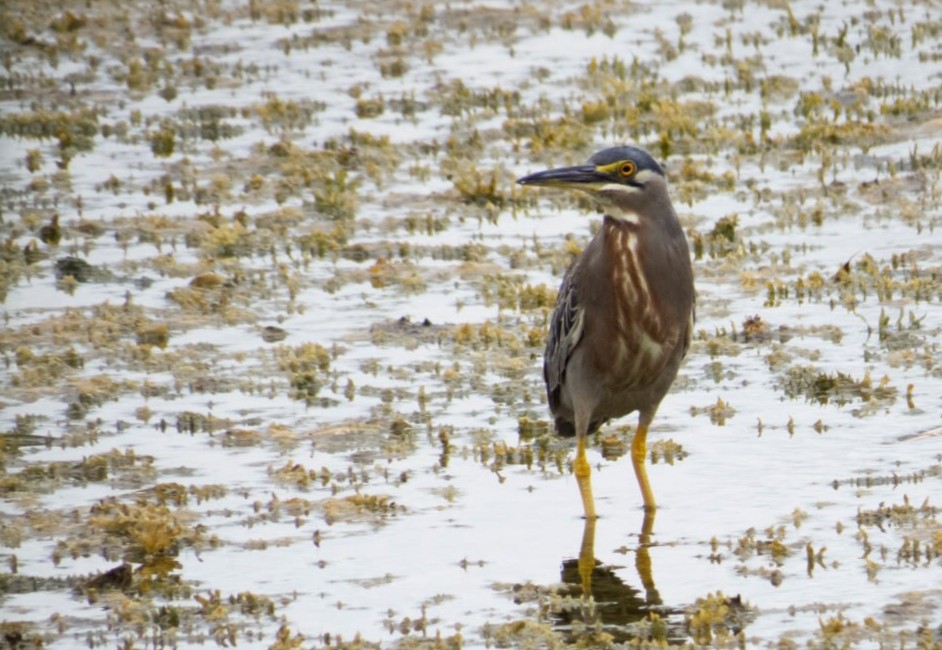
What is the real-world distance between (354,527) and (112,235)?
7711mm

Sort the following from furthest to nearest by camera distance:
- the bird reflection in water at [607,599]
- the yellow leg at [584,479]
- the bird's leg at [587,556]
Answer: the yellow leg at [584,479], the bird's leg at [587,556], the bird reflection in water at [607,599]

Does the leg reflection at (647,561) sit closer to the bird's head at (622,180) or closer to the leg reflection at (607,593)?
the leg reflection at (607,593)

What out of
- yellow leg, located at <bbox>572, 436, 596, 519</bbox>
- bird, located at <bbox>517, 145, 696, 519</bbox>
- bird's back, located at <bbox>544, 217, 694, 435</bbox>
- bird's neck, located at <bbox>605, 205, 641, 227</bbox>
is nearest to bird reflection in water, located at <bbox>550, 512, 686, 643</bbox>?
yellow leg, located at <bbox>572, 436, 596, 519</bbox>

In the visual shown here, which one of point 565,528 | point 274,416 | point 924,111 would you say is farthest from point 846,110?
point 565,528

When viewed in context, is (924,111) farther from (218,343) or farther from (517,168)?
(218,343)

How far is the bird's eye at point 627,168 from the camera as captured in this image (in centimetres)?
988

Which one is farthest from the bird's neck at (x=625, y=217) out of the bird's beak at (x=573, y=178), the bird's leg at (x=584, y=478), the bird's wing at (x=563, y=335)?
the bird's leg at (x=584, y=478)

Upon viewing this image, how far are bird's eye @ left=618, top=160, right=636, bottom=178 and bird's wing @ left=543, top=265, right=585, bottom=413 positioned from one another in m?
0.65

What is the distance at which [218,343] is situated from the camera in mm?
13914

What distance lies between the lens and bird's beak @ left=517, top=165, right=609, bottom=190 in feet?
32.6

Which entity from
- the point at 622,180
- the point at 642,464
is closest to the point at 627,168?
the point at 622,180

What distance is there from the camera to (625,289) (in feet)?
32.4

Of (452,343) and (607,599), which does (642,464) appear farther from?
(452,343)

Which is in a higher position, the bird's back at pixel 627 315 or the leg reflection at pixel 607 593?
the bird's back at pixel 627 315
